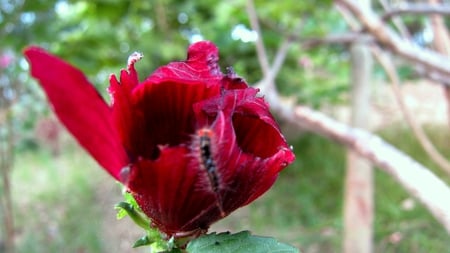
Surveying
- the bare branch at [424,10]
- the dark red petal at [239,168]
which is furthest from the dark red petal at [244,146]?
the bare branch at [424,10]

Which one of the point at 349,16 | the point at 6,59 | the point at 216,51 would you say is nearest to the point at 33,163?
the point at 6,59

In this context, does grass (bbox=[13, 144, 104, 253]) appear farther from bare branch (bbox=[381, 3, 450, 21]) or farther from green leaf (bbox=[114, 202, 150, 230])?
green leaf (bbox=[114, 202, 150, 230])

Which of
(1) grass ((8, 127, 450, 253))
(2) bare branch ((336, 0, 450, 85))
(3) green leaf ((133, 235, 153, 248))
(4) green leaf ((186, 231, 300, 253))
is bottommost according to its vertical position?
(4) green leaf ((186, 231, 300, 253))

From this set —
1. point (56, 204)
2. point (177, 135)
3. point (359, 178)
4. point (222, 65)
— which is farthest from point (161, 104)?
point (56, 204)

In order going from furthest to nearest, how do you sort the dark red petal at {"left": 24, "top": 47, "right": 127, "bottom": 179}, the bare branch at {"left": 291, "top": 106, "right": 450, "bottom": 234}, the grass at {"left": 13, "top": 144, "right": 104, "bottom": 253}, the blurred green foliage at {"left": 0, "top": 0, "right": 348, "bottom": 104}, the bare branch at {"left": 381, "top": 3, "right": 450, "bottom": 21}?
1. the grass at {"left": 13, "top": 144, "right": 104, "bottom": 253}
2. the blurred green foliage at {"left": 0, "top": 0, "right": 348, "bottom": 104}
3. the bare branch at {"left": 381, "top": 3, "right": 450, "bottom": 21}
4. the bare branch at {"left": 291, "top": 106, "right": 450, "bottom": 234}
5. the dark red petal at {"left": 24, "top": 47, "right": 127, "bottom": 179}

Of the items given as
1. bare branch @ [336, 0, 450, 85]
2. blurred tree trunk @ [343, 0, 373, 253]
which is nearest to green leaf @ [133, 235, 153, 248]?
bare branch @ [336, 0, 450, 85]

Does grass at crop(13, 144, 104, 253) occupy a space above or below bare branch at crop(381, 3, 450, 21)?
above

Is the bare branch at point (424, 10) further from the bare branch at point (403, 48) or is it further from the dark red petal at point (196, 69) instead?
the dark red petal at point (196, 69)
